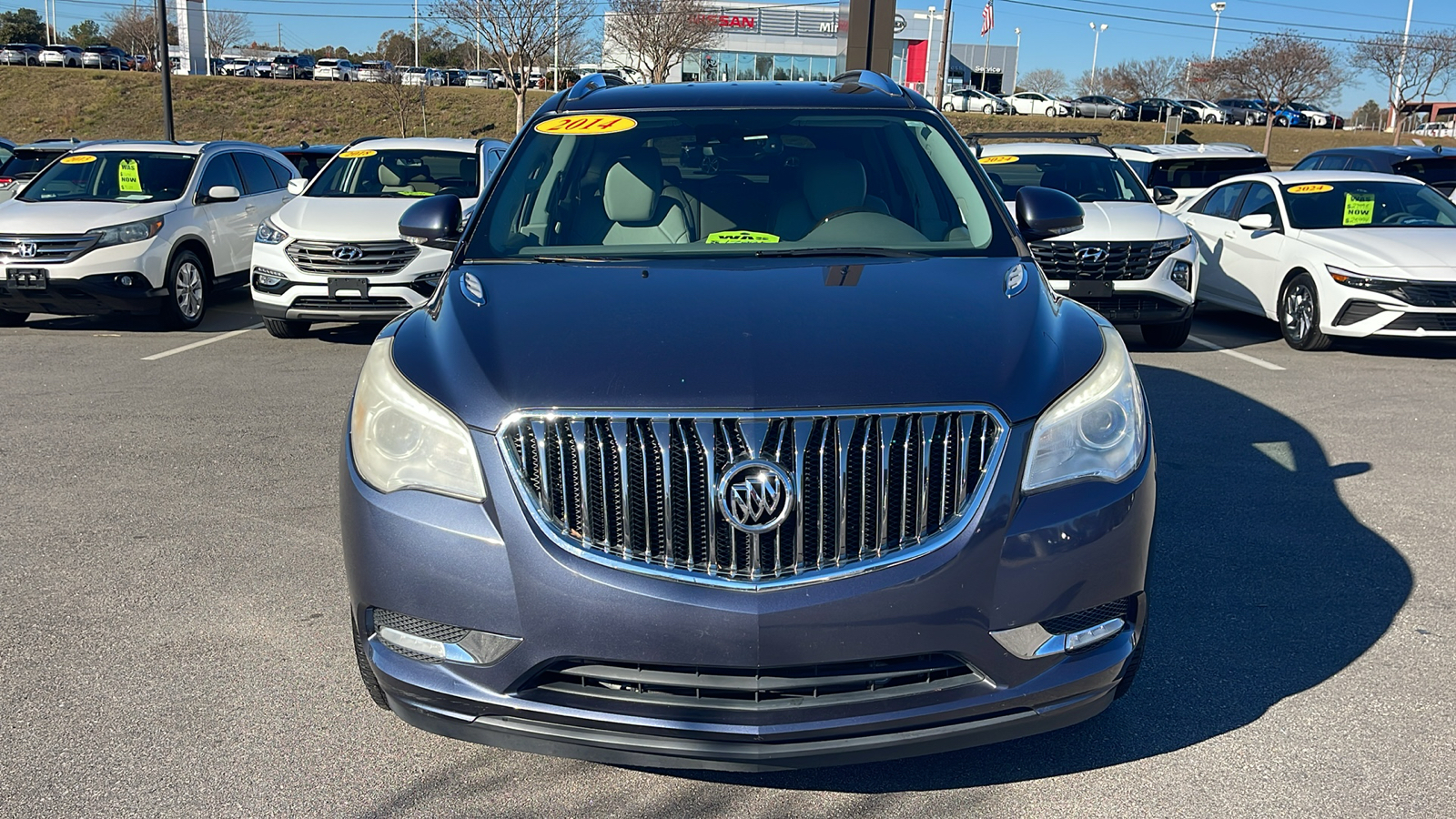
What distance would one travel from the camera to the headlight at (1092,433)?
2.71 metres

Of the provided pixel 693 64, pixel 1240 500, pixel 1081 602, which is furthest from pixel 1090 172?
pixel 693 64

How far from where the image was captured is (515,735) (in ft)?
8.82

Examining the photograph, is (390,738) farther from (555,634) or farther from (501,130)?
(501,130)

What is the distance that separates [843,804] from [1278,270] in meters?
9.09

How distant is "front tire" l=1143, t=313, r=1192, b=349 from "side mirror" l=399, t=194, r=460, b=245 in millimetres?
7212

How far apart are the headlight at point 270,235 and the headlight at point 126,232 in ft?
4.54

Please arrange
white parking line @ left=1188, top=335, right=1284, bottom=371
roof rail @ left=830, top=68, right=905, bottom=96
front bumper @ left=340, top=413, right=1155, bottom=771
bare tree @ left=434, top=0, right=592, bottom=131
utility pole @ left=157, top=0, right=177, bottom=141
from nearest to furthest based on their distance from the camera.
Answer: front bumper @ left=340, top=413, right=1155, bottom=771 < roof rail @ left=830, top=68, right=905, bottom=96 < white parking line @ left=1188, top=335, right=1284, bottom=371 < utility pole @ left=157, top=0, right=177, bottom=141 < bare tree @ left=434, top=0, right=592, bottom=131

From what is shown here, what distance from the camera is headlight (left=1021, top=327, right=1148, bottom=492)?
2.71m

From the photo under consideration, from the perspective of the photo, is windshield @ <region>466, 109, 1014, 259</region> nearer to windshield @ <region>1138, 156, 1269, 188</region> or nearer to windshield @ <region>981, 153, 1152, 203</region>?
windshield @ <region>981, 153, 1152, 203</region>

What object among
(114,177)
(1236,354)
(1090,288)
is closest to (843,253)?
(1090,288)

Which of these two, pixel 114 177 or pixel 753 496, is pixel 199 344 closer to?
pixel 114 177

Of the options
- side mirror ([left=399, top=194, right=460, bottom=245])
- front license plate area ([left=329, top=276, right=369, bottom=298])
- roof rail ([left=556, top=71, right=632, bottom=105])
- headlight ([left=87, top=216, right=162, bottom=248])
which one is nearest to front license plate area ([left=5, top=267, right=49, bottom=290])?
headlight ([left=87, top=216, right=162, bottom=248])

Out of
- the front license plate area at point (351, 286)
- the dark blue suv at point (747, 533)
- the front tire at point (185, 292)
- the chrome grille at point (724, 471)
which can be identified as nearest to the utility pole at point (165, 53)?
the front tire at point (185, 292)

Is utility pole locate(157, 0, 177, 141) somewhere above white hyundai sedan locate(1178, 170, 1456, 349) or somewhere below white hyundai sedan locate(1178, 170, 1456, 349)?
above
